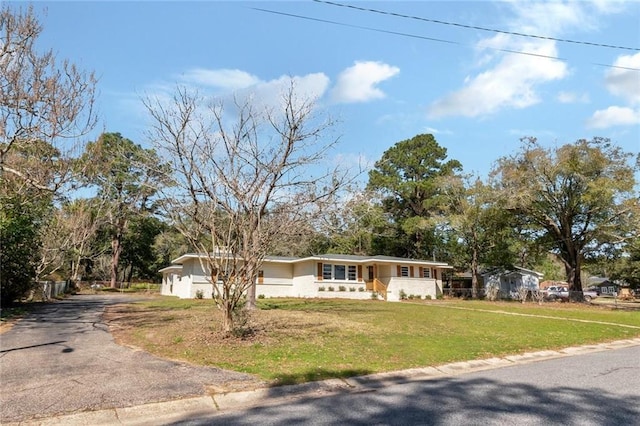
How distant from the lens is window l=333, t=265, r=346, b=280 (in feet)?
98.0

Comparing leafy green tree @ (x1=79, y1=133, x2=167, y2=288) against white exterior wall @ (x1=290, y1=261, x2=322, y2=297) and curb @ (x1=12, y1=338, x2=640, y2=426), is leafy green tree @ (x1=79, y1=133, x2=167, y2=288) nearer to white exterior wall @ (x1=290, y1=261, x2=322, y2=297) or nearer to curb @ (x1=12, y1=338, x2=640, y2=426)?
curb @ (x1=12, y1=338, x2=640, y2=426)

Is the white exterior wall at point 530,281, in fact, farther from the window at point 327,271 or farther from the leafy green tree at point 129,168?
the leafy green tree at point 129,168

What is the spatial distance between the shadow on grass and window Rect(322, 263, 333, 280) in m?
22.5

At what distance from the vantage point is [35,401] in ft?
16.3

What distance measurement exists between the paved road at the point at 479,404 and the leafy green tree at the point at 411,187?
32030 mm

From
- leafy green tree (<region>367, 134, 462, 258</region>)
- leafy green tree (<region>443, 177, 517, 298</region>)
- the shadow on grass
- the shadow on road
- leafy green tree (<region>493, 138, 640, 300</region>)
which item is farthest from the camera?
leafy green tree (<region>367, 134, 462, 258</region>)

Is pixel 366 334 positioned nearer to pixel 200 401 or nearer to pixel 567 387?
pixel 567 387

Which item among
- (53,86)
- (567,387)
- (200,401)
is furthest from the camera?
(53,86)

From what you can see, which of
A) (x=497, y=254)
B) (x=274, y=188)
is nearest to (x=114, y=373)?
(x=274, y=188)

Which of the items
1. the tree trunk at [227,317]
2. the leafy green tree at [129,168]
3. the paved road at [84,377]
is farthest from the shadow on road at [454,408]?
the leafy green tree at [129,168]

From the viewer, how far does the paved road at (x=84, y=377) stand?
4.95 m

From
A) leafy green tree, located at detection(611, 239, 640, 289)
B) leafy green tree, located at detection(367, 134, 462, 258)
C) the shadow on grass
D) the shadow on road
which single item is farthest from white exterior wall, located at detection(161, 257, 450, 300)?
leafy green tree, located at detection(611, 239, 640, 289)

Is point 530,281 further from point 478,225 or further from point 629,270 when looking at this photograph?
point 629,270

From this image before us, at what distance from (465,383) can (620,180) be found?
1075 inches
